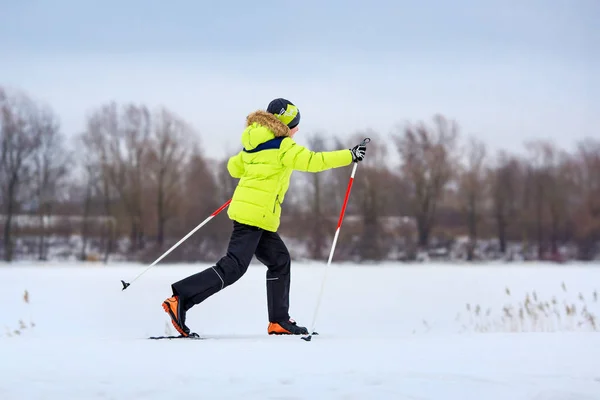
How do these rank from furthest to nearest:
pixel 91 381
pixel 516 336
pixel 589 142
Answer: pixel 589 142 → pixel 516 336 → pixel 91 381

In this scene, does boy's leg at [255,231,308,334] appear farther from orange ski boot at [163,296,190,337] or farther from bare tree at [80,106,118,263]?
bare tree at [80,106,118,263]

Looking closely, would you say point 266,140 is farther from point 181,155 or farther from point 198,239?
point 181,155

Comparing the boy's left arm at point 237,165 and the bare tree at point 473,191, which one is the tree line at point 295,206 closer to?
the bare tree at point 473,191

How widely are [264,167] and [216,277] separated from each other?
824mm

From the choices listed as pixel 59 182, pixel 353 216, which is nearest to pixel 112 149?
pixel 59 182

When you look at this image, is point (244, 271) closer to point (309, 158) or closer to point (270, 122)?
point (309, 158)

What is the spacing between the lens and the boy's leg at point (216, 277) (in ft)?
16.8

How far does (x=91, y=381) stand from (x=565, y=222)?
3159 centimetres

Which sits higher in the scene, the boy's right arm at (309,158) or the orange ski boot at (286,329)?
the boy's right arm at (309,158)

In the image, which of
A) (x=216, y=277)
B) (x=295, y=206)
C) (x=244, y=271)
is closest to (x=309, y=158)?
(x=244, y=271)

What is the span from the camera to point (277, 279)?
5.57 m

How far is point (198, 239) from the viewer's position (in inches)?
1117

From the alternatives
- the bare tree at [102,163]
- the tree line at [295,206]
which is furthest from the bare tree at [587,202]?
the bare tree at [102,163]

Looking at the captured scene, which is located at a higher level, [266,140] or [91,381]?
[266,140]
